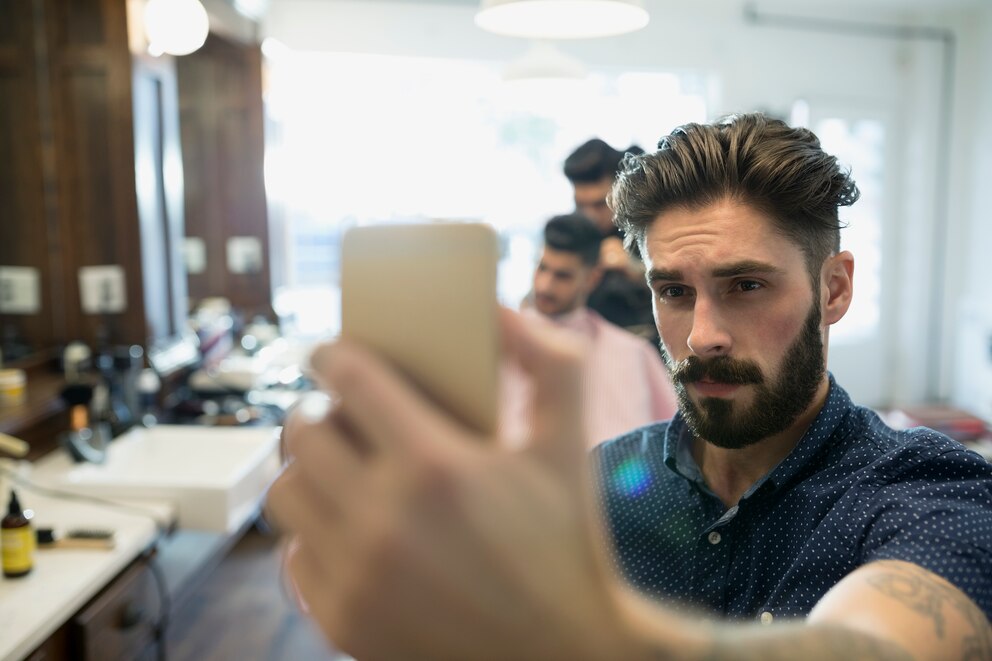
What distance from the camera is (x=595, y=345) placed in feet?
8.70

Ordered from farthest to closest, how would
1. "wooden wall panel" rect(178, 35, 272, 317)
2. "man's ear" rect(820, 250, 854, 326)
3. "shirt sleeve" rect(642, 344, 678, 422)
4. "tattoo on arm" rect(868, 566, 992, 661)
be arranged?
"wooden wall panel" rect(178, 35, 272, 317) → "shirt sleeve" rect(642, 344, 678, 422) → "man's ear" rect(820, 250, 854, 326) → "tattoo on arm" rect(868, 566, 992, 661)

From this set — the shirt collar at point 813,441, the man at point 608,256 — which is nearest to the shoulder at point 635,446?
the shirt collar at point 813,441

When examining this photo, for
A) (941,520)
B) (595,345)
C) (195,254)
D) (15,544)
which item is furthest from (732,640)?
(195,254)

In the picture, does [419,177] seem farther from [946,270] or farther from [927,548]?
[927,548]

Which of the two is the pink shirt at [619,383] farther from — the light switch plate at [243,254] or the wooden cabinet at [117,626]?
the light switch plate at [243,254]

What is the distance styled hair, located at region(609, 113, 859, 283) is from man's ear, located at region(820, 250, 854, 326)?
0.06 feet

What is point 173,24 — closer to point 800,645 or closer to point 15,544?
point 15,544

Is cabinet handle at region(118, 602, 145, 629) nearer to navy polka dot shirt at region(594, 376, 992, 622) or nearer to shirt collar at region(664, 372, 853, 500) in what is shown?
navy polka dot shirt at region(594, 376, 992, 622)

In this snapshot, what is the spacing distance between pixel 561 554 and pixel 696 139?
96 cm

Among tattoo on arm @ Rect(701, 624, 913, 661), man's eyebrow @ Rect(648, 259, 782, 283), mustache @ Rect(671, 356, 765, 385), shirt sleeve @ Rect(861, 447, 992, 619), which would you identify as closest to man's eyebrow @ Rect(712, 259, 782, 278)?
man's eyebrow @ Rect(648, 259, 782, 283)

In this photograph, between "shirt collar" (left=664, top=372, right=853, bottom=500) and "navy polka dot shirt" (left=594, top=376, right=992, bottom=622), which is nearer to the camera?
"navy polka dot shirt" (left=594, top=376, right=992, bottom=622)

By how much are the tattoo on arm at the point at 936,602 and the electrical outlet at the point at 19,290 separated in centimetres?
296

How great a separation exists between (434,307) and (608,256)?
2.62m

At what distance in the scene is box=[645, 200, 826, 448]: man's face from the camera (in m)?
1.08
